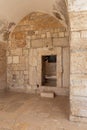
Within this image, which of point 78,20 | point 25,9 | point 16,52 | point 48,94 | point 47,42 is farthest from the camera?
point 16,52

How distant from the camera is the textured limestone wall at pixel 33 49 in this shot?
4.92m

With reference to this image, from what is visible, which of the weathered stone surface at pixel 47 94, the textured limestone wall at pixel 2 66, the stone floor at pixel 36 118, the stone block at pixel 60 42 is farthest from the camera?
the textured limestone wall at pixel 2 66

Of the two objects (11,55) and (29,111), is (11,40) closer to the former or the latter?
(11,55)

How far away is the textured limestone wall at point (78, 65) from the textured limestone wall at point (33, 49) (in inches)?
83.6

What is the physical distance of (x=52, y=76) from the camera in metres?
6.04

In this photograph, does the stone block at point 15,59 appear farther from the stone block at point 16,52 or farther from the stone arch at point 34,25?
the stone arch at point 34,25

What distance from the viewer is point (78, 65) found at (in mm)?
2680

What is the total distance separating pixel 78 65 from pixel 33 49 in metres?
2.84

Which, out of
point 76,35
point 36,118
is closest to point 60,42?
point 76,35

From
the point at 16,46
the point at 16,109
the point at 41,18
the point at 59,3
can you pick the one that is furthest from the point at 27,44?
the point at 16,109

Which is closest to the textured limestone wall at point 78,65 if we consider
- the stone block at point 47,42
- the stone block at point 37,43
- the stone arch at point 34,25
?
the stone arch at point 34,25

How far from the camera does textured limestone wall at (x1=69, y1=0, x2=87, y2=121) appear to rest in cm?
261

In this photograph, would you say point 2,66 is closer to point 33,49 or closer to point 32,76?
point 32,76

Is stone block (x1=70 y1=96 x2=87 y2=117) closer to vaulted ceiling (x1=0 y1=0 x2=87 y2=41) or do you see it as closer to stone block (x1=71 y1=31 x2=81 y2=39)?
stone block (x1=71 y1=31 x2=81 y2=39)
